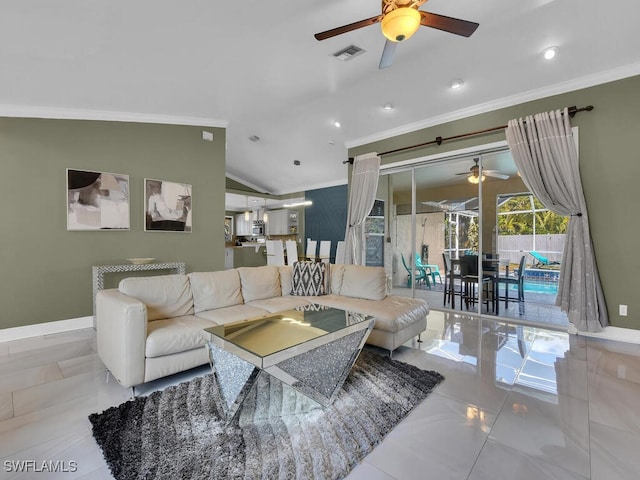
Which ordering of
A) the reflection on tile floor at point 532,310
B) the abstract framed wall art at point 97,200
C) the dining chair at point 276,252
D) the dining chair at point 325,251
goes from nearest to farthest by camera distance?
1. the abstract framed wall art at point 97,200
2. the reflection on tile floor at point 532,310
3. the dining chair at point 276,252
4. the dining chair at point 325,251

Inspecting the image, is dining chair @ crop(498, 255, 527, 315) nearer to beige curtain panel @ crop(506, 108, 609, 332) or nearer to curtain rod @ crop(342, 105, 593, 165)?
beige curtain panel @ crop(506, 108, 609, 332)

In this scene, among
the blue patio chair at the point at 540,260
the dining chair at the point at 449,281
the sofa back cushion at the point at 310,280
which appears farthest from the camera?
the dining chair at the point at 449,281

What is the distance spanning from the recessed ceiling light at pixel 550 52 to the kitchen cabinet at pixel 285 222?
7.19 meters

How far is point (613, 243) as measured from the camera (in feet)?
11.4

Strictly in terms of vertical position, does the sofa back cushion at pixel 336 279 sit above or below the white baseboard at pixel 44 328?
above

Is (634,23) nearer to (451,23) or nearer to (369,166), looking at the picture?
(451,23)

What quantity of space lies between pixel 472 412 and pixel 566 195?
3.15m

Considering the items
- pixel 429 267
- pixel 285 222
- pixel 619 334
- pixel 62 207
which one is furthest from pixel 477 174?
pixel 285 222

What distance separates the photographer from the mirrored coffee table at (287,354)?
1752 millimetres

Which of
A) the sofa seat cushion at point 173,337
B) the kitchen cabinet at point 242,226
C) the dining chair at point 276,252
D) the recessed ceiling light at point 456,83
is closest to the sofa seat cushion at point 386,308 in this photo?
the sofa seat cushion at point 173,337

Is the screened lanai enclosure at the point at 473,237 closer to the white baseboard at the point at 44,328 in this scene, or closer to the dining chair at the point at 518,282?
the dining chair at the point at 518,282

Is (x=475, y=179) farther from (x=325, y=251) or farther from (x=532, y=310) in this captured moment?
(x=325, y=251)

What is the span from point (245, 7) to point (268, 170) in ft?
Answer: 18.9

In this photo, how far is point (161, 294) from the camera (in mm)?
2635
